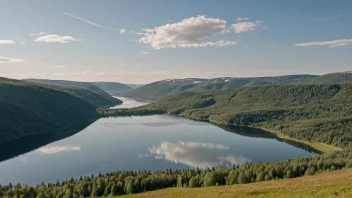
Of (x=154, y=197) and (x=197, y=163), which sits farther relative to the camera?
(x=197, y=163)

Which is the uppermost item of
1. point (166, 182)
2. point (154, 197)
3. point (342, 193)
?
point (342, 193)

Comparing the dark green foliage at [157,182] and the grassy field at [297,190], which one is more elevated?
the grassy field at [297,190]

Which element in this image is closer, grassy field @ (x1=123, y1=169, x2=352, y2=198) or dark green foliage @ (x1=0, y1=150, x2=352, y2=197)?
grassy field @ (x1=123, y1=169, x2=352, y2=198)

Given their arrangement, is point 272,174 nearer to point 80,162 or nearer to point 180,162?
point 180,162

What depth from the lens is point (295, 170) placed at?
390ft

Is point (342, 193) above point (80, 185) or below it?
above

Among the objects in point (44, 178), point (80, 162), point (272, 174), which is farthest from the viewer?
point (80, 162)

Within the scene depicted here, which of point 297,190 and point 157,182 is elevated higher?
point 297,190

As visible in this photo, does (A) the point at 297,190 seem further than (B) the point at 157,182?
No

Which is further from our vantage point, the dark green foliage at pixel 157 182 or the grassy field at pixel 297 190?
the dark green foliage at pixel 157 182

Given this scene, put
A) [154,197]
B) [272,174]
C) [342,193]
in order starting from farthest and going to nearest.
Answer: [272,174]
[154,197]
[342,193]

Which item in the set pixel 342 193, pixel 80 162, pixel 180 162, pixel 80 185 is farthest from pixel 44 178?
pixel 342 193

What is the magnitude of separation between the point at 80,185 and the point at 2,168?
101m

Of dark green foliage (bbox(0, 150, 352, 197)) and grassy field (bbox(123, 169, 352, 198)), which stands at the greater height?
grassy field (bbox(123, 169, 352, 198))
